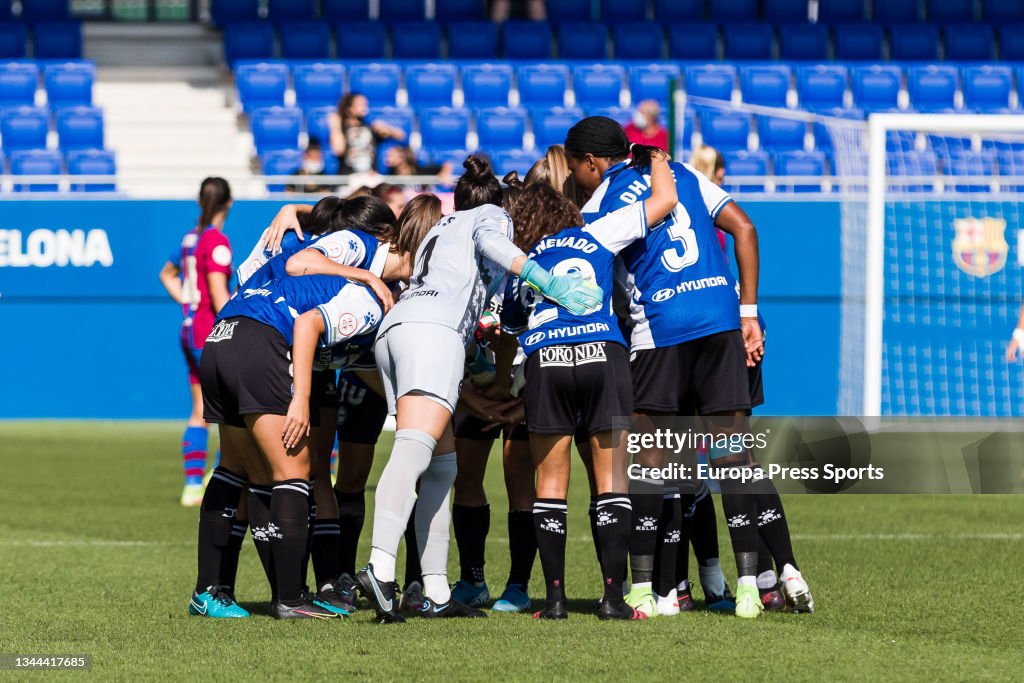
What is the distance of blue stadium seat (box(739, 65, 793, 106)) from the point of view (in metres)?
20.1

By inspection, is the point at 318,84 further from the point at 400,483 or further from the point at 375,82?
the point at 400,483

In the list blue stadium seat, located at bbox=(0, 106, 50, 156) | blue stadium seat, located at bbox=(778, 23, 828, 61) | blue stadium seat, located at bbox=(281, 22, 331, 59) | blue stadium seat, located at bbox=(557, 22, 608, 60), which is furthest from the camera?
blue stadium seat, located at bbox=(778, 23, 828, 61)

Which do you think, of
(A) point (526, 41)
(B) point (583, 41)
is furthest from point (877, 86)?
(A) point (526, 41)

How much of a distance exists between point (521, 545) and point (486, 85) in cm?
1427

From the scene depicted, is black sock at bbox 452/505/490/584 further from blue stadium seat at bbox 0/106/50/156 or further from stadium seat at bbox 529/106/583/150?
blue stadium seat at bbox 0/106/50/156

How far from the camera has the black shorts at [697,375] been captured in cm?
618

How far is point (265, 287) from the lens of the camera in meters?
6.11

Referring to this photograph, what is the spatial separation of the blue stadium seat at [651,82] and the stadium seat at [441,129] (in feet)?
7.65

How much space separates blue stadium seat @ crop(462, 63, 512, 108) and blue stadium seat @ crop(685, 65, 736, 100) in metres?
2.35

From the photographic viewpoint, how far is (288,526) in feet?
19.4

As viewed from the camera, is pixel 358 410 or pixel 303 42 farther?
pixel 303 42

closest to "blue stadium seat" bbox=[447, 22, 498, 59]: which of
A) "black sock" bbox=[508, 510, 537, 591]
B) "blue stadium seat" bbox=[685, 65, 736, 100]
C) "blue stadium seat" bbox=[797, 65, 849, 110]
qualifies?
"blue stadium seat" bbox=[685, 65, 736, 100]

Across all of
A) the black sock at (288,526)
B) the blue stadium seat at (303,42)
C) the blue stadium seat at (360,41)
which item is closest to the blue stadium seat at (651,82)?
the blue stadium seat at (360,41)

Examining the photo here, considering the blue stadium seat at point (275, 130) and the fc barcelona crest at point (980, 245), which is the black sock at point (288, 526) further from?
the blue stadium seat at point (275, 130)
